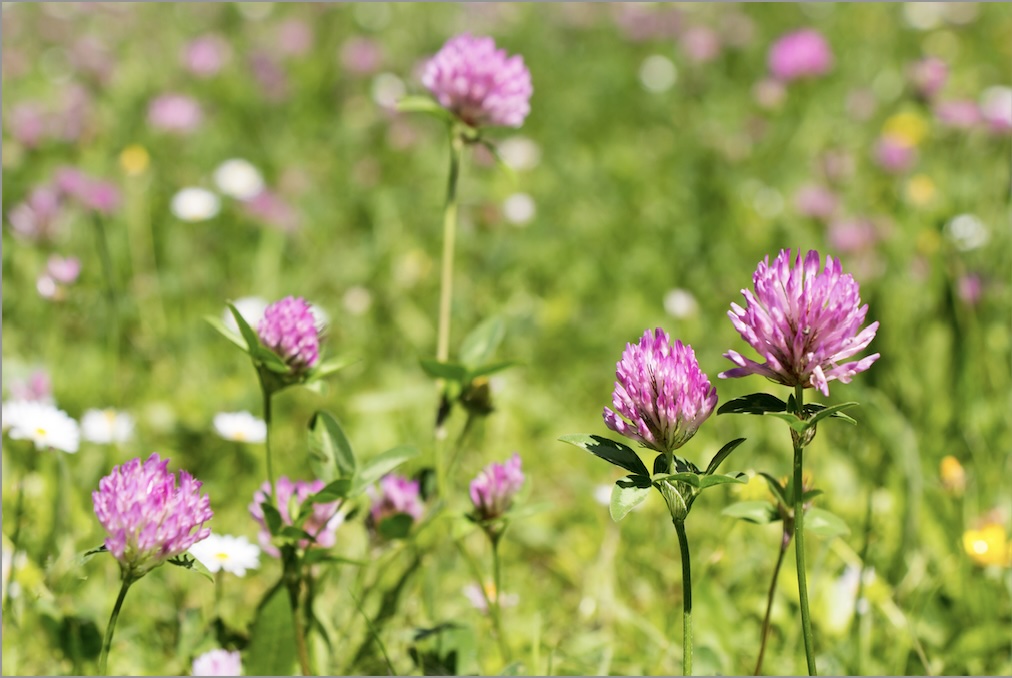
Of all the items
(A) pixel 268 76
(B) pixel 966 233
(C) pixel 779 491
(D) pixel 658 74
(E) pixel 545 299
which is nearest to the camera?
(C) pixel 779 491

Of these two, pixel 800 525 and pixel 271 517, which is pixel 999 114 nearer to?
pixel 800 525

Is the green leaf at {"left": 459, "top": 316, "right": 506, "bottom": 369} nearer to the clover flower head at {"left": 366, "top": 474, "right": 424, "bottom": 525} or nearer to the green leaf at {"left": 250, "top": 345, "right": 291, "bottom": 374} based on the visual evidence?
the clover flower head at {"left": 366, "top": 474, "right": 424, "bottom": 525}

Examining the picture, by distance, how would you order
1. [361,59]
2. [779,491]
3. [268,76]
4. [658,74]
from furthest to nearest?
[658,74] → [361,59] → [268,76] → [779,491]

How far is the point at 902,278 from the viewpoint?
230cm

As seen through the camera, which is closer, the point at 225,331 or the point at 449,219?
the point at 225,331

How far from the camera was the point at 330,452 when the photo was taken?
1.21 meters

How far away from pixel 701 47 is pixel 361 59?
1356 millimetres

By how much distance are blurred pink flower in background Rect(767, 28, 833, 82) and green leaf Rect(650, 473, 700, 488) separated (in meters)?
2.45

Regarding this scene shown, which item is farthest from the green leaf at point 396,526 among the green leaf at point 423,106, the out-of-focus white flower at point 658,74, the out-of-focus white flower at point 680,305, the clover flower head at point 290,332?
the out-of-focus white flower at point 658,74

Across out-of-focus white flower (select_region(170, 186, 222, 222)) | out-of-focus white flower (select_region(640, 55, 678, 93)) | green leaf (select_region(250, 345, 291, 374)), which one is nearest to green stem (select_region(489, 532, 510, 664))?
green leaf (select_region(250, 345, 291, 374))

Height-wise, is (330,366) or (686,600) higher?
(330,366)

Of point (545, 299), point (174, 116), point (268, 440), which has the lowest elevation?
point (268, 440)

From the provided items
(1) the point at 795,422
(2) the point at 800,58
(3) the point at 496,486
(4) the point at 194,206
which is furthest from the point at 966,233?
(4) the point at 194,206

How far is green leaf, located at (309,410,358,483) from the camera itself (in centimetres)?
120
